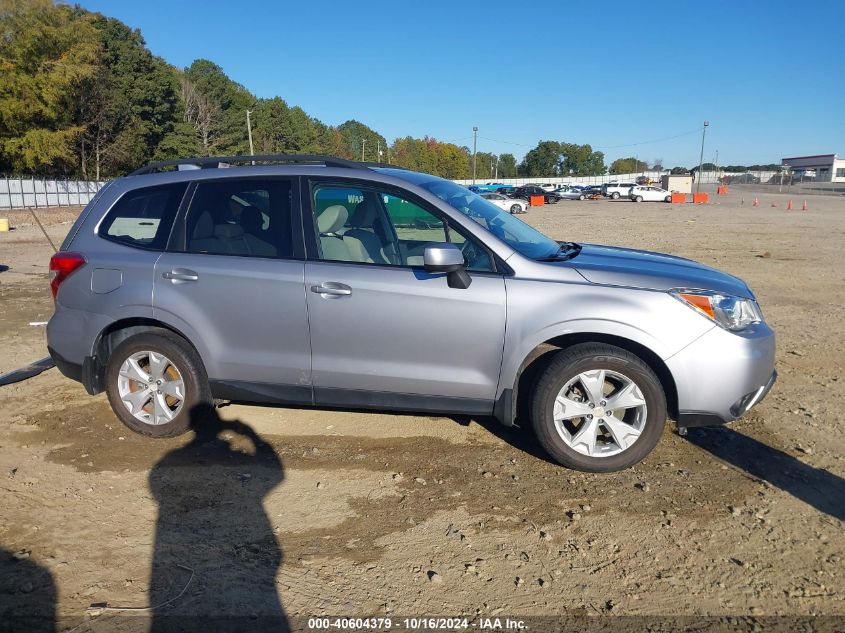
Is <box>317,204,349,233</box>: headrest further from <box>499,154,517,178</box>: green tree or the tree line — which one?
<box>499,154,517,178</box>: green tree

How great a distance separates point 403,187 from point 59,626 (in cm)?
307

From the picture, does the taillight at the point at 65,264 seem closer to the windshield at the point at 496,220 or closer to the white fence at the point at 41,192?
the windshield at the point at 496,220

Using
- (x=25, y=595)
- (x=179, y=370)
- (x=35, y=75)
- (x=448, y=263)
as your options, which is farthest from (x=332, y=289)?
(x=35, y=75)

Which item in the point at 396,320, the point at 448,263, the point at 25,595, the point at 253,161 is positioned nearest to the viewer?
the point at 25,595

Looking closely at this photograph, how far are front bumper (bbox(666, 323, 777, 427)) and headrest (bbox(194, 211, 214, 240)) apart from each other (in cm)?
319

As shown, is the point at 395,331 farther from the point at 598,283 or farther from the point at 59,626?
the point at 59,626

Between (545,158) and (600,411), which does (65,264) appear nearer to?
(600,411)

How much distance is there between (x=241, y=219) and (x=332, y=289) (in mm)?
923

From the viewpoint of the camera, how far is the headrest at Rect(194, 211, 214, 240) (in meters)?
4.56

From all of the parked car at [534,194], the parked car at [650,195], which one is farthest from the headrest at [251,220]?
the parked car at [650,195]

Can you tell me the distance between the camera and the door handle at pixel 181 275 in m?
4.43

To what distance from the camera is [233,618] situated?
2.79m

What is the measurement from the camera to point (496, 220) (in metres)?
4.74

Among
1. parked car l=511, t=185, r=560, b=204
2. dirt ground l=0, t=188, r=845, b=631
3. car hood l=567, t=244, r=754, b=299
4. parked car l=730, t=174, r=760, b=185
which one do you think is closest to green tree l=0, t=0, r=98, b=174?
parked car l=511, t=185, r=560, b=204
